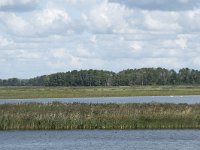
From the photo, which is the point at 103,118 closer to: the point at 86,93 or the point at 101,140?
the point at 101,140

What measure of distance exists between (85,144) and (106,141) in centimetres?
151

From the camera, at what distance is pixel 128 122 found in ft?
151

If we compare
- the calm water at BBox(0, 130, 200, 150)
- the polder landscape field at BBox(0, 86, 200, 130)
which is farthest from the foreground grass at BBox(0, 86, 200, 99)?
the calm water at BBox(0, 130, 200, 150)

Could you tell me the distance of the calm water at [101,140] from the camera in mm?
36812

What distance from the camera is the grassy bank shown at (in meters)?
Result: 45.7

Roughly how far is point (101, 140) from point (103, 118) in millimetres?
6941

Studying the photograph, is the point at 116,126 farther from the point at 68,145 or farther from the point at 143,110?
the point at 68,145

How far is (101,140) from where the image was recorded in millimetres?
39625

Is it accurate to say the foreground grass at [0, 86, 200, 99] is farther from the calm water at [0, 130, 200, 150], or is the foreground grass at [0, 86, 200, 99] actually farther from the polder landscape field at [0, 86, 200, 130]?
the calm water at [0, 130, 200, 150]

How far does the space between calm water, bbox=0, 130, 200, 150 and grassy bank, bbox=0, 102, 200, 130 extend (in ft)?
4.99

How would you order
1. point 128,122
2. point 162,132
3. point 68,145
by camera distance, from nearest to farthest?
1. point 68,145
2. point 162,132
3. point 128,122

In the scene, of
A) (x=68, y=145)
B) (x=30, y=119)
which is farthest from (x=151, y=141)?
(x=30, y=119)

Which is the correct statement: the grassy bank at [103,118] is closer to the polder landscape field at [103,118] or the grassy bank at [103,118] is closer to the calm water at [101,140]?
the polder landscape field at [103,118]

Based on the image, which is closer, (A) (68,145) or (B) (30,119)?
(A) (68,145)
